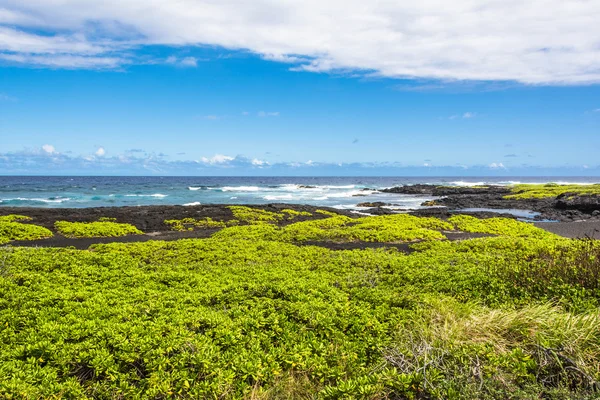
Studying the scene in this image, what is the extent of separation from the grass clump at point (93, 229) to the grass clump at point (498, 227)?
20.4 meters

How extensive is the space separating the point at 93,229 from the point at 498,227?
24.5 m

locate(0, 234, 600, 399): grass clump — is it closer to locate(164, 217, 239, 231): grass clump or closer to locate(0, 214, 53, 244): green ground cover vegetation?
locate(0, 214, 53, 244): green ground cover vegetation

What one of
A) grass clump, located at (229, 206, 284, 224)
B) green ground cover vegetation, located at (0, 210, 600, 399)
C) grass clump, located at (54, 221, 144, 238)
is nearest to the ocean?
grass clump, located at (229, 206, 284, 224)

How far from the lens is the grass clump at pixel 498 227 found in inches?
808

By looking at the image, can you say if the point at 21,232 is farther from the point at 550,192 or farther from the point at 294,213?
the point at 550,192

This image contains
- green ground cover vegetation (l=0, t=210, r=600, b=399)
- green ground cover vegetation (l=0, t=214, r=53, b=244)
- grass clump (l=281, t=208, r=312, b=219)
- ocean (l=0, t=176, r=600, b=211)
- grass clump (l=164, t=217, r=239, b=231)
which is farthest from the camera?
ocean (l=0, t=176, r=600, b=211)

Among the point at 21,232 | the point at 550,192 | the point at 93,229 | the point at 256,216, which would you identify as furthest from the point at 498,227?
the point at 550,192

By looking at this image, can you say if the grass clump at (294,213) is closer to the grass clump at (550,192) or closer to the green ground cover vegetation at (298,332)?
the green ground cover vegetation at (298,332)

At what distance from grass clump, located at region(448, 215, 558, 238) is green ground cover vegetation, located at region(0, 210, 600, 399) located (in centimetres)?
1234

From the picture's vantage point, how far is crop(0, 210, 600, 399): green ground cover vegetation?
4684 millimetres

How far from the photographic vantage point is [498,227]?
22.8m

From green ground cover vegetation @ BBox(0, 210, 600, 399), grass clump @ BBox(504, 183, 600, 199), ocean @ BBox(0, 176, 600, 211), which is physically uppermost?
grass clump @ BBox(504, 183, 600, 199)

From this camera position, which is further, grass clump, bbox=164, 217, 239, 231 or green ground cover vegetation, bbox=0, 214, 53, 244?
grass clump, bbox=164, 217, 239, 231

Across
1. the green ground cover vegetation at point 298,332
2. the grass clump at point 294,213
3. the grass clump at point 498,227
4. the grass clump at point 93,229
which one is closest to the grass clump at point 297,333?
the green ground cover vegetation at point 298,332
